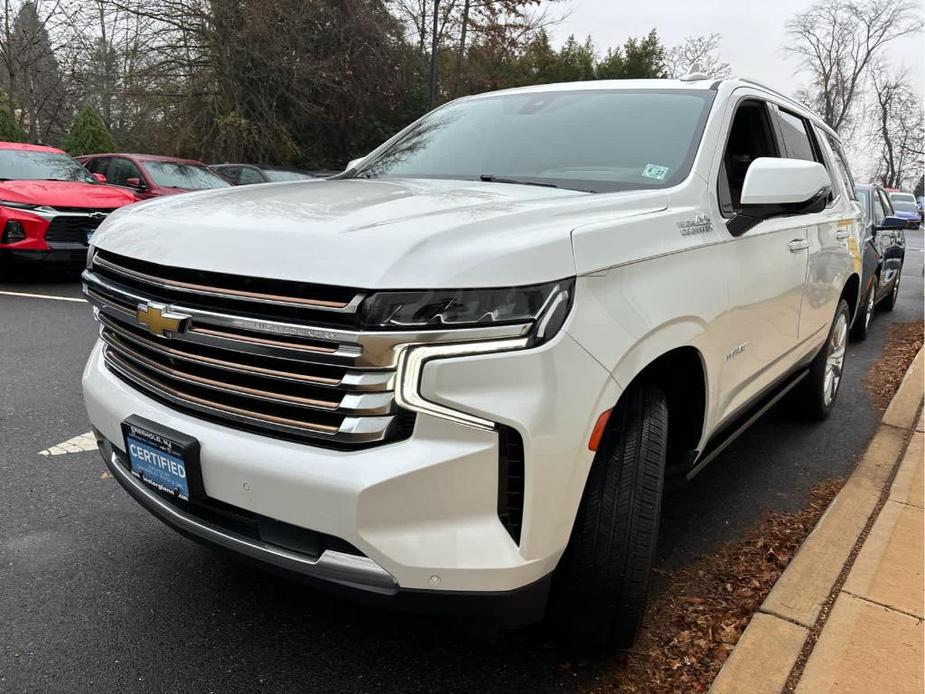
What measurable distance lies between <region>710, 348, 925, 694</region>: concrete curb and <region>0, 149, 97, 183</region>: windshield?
8986 millimetres

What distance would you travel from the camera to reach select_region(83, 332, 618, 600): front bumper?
5.49 feet

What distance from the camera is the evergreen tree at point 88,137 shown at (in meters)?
19.9

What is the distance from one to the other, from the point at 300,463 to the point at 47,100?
2845 cm

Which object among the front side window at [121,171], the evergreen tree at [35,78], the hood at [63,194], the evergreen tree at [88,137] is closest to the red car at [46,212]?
the hood at [63,194]

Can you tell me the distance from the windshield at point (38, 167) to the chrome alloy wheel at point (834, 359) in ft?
28.1

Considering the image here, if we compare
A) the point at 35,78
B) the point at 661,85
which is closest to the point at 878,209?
the point at 661,85

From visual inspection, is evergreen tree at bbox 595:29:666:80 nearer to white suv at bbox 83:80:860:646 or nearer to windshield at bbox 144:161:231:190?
windshield at bbox 144:161:231:190

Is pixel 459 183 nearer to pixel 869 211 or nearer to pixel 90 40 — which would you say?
pixel 869 211

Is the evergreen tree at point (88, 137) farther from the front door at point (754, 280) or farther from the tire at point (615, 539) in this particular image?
the tire at point (615, 539)

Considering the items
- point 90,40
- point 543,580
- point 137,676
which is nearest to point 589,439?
point 543,580

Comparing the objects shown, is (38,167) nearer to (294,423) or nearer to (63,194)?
(63,194)

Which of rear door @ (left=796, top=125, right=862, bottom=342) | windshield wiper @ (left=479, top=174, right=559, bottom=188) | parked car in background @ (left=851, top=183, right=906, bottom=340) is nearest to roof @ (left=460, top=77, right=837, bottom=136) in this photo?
rear door @ (left=796, top=125, right=862, bottom=342)

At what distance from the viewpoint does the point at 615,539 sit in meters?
2.02

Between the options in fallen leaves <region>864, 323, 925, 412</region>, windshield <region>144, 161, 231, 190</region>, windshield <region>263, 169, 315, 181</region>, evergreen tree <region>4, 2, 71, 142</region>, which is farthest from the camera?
evergreen tree <region>4, 2, 71, 142</region>
